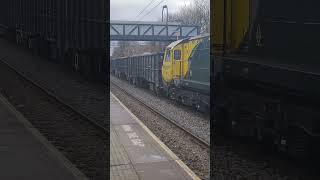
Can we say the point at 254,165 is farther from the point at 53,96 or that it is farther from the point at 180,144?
the point at 53,96

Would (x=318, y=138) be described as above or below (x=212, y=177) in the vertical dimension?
above

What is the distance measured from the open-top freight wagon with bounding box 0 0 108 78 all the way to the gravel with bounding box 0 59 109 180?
255 cm

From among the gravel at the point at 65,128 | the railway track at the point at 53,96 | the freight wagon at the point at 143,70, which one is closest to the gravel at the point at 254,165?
the gravel at the point at 65,128

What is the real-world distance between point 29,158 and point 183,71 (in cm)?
1051

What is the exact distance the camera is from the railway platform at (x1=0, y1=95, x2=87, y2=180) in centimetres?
553

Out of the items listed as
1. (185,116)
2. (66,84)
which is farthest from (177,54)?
(66,84)

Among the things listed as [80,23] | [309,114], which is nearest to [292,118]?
[309,114]

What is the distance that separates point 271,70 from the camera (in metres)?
6.91

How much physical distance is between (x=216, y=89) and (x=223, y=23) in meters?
1.37

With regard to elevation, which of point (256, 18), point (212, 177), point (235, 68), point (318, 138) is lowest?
point (212, 177)

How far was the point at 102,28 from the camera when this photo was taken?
1672cm

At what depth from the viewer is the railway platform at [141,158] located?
6684mm

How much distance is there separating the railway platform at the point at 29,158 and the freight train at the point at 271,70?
120 inches

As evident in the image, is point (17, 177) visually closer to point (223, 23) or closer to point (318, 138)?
point (318, 138)
